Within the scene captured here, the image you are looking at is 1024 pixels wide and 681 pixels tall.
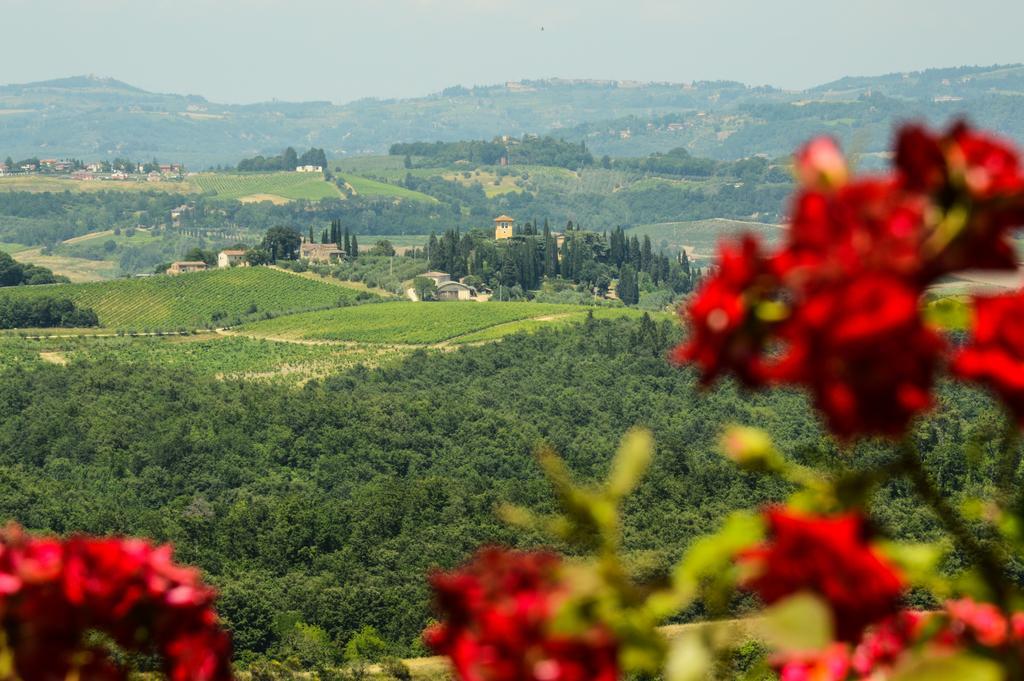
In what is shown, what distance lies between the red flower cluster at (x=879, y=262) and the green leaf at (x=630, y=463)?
0.27m

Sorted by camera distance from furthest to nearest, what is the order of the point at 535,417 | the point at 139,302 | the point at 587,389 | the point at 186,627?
the point at 139,302, the point at 587,389, the point at 535,417, the point at 186,627

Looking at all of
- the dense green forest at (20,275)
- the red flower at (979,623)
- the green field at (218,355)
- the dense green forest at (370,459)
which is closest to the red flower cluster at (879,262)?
the red flower at (979,623)

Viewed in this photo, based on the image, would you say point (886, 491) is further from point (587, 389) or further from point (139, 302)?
point (139, 302)

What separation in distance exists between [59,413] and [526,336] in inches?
1410

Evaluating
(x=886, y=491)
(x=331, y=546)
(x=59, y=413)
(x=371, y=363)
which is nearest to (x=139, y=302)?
(x=371, y=363)

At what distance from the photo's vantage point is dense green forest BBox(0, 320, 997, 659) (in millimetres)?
61312

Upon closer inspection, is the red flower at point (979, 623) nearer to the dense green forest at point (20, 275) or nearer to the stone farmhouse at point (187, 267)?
the stone farmhouse at point (187, 267)

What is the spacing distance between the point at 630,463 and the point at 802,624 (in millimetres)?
461

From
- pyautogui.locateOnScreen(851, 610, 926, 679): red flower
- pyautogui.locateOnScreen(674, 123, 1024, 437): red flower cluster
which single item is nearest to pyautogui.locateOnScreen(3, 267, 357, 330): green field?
pyautogui.locateOnScreen(851, 610, 926, 679): red flower

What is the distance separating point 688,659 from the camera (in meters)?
2.80

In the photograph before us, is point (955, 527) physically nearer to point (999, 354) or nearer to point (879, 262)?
point (999, 354)

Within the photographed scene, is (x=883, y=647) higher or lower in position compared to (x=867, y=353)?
lower

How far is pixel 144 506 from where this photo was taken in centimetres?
7906

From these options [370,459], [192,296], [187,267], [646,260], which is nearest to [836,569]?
[370,459]
